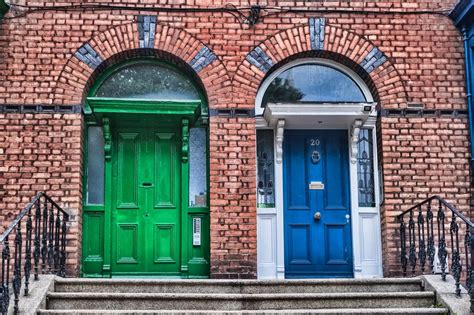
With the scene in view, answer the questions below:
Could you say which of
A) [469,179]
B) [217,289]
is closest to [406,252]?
[469,179]

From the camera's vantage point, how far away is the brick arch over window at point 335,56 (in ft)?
35.9

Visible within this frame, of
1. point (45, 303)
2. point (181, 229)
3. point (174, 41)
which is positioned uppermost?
point (174, 41)

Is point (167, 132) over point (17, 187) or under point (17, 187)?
over

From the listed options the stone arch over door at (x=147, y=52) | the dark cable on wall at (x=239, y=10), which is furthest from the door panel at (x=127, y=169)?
the dark cable on wall at (x=239, y=10)

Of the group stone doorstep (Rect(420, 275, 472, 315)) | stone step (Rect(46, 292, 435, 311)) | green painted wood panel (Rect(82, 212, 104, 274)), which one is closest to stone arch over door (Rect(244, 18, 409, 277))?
green painted wood panel (Rect(82, 212, 104, 274))

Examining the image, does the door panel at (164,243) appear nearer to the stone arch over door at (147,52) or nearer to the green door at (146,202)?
the green door at (146,202)

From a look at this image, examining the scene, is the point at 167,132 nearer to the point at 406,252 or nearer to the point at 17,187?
the point at 17,187

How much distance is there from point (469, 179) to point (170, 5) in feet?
15.8

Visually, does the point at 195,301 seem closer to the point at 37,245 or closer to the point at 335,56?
the point at 37,245

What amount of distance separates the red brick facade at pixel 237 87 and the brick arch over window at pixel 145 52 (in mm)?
16

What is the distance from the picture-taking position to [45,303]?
27.3ft

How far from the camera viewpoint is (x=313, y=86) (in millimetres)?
11328

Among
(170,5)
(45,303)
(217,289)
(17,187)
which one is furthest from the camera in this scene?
(170,5)

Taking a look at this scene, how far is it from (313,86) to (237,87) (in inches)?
47.2
